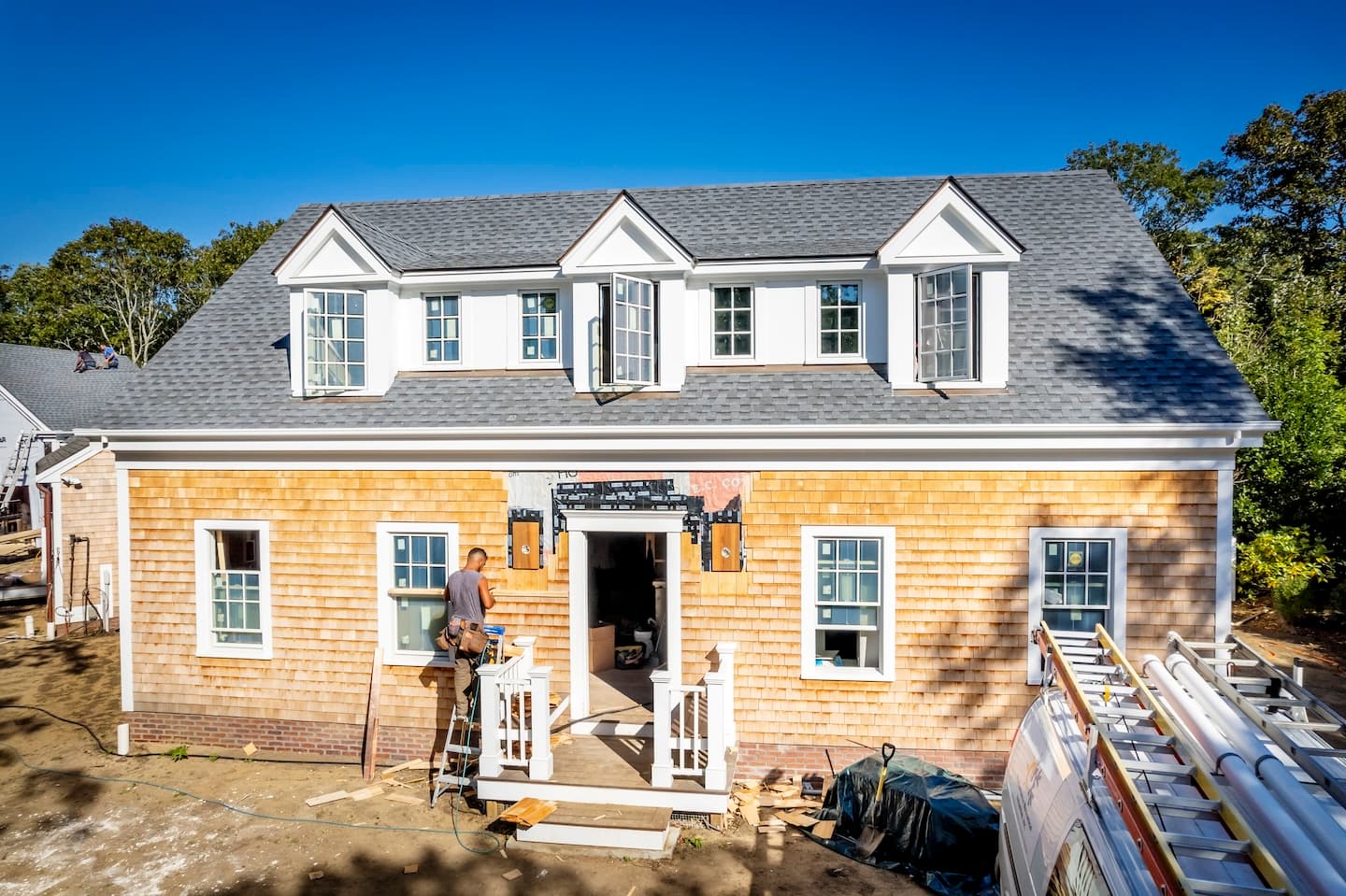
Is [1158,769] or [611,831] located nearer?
[1158,769]

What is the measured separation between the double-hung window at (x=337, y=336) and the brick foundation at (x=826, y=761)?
23.5 feet

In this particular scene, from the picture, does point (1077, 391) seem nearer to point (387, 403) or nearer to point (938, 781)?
point (938, 781)

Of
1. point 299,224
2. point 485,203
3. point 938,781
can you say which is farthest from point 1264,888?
point 299,224

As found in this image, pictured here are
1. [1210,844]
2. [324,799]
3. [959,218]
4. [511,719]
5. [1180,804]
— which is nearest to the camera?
[1210,844]

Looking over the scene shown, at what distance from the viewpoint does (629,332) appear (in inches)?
393

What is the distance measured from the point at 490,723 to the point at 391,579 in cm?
261

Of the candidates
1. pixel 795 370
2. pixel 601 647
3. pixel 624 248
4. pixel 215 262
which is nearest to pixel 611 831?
pixel 601 647

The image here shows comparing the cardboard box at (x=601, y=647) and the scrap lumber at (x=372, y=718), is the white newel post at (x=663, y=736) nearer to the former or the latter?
the cardboard box at (x=601, y=647)

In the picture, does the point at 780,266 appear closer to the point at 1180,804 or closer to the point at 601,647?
the point at 601,647

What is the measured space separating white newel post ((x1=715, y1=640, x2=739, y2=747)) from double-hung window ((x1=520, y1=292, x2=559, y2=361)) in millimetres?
4526

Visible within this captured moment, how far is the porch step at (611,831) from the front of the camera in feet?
25.4

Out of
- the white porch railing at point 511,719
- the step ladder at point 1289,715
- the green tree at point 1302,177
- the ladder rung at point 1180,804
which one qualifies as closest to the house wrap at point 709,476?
the white porch railing at point 511,719

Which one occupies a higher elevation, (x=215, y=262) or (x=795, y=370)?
(x=215, y=262)

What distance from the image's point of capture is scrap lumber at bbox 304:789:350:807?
29.5 ft
